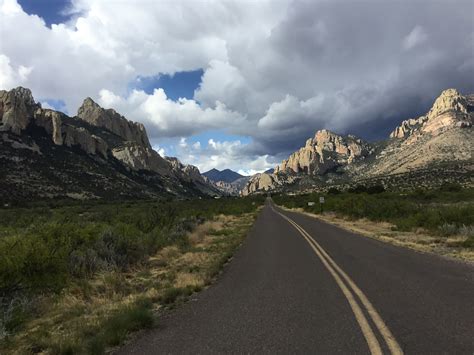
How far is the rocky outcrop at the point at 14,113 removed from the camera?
15680 centimetres

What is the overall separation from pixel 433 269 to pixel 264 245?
8859 mm

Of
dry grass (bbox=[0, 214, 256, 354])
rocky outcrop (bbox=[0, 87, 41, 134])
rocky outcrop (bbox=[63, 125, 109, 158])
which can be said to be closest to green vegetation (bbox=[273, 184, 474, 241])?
dry grass (bbox=[0, 214, 256, 354])

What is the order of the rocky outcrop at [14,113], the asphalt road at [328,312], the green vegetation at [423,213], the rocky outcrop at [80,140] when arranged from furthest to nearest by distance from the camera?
the rocky outcrop at [80,140] → the rocky outcrop at [14,113] → the green vegetation at [423,213] → the asphalt road at [328,312]

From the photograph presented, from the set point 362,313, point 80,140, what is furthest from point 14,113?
point 362,313

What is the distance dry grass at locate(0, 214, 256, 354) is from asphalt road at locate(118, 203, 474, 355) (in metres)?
0.69

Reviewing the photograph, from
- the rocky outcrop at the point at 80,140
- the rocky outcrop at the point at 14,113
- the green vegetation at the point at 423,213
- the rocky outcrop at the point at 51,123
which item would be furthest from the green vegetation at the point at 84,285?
the rocky outcrop at the point at 80,140

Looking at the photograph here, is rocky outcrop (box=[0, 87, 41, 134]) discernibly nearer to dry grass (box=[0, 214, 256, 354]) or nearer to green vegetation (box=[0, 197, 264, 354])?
green vegetation (box=[0, 197, 264, 354])

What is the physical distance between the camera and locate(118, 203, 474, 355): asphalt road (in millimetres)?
5562

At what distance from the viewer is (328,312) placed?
23.5 feet

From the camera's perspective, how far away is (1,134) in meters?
145

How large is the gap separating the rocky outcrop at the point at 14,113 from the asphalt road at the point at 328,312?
550ft

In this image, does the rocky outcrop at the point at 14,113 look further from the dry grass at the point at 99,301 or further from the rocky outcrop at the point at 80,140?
the dry grass at the point at 99,301

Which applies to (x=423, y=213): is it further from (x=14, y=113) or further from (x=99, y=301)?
(x=14, y=113)

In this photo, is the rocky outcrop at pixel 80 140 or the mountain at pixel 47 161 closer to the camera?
the mountain at pixel 47 161
